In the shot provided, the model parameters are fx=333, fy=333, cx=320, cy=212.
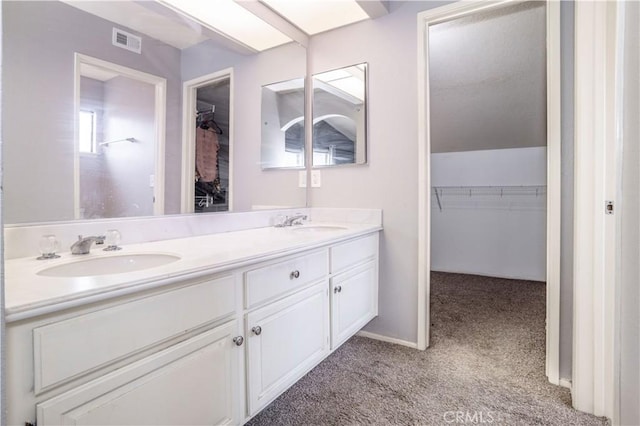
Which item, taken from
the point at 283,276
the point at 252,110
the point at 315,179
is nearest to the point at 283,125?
the point at 252,110

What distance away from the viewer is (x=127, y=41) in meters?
1.34

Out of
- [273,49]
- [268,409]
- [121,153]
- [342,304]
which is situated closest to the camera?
[121,153]

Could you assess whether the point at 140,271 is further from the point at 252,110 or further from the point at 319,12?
the point at 319,12

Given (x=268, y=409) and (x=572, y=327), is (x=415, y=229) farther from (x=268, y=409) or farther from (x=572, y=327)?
(x=268, y=409)

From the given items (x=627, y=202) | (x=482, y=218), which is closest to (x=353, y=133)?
(x=627, y=202)

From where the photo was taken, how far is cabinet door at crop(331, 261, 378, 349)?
165cm

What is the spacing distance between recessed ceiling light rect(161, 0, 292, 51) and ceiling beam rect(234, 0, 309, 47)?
0.07 ft

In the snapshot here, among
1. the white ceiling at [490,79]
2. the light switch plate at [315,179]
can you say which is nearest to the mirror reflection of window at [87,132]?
the light switch plate at [315,179]

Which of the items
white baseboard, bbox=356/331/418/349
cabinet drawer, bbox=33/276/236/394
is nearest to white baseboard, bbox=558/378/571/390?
white baseboard, bbox=356/331/418/349

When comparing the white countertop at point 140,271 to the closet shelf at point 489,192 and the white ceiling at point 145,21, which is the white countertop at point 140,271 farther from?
the closet shelf at point 489,192

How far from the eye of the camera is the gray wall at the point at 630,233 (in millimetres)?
382

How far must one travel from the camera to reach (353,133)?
2219 mm

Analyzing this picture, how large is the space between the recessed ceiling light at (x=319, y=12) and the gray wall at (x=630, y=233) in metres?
1.91

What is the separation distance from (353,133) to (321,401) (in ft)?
5.15
